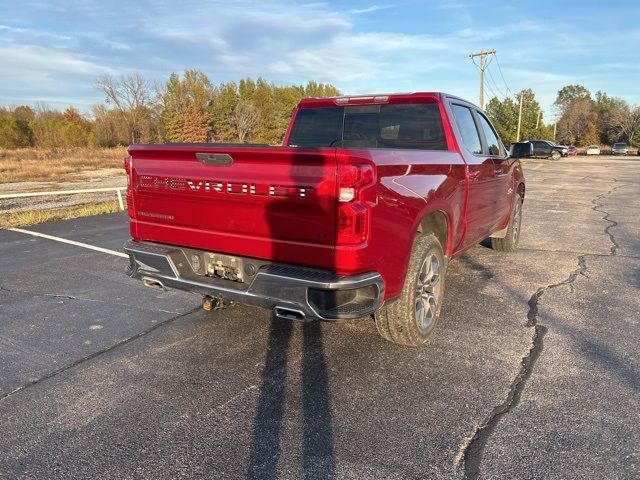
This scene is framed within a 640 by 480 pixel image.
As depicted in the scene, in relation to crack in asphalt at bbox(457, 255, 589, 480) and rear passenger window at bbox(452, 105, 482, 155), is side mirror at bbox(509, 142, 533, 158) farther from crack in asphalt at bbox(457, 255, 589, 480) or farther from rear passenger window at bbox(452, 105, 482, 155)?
crack in asphalt at bbox(457, 255, 589, 480)

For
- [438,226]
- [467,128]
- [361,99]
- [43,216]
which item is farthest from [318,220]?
[43,216]

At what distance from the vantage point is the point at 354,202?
2.95 metres

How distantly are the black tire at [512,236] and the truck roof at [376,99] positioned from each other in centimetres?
252

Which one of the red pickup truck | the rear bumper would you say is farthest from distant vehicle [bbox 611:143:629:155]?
the rear bumper

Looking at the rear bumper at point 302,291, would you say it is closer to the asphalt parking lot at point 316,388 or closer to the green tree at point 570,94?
the asphalt parking lot at point 316,388

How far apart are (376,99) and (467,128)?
1029mm

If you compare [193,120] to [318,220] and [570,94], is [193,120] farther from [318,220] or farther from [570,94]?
[570,94]

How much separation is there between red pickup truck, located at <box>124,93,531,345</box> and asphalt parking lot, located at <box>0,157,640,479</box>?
0.51 metres

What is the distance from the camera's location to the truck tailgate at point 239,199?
119 inches

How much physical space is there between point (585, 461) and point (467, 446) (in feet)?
1.88

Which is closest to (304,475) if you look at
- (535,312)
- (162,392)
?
(162,392)

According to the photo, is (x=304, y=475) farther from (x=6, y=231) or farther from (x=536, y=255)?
(x=6, y=231)

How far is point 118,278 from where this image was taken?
19.8ft

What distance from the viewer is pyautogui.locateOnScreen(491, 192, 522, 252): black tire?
23.1 ft
